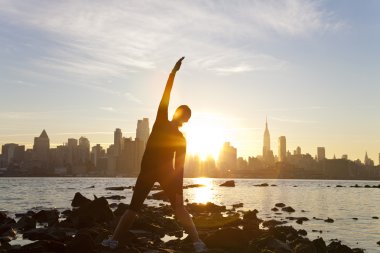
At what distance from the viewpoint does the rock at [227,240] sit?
12.3 metres

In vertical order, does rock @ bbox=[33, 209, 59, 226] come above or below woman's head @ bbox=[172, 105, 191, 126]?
below

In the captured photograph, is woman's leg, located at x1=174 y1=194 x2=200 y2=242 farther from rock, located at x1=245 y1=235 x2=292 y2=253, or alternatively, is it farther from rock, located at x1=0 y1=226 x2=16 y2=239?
rock, located at x1=0 y1=226 x2=16 y2=239

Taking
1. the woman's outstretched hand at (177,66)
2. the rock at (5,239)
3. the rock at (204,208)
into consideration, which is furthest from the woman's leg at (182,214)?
the rock at (204,208)

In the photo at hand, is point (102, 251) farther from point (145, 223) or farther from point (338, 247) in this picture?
point (145, 223)

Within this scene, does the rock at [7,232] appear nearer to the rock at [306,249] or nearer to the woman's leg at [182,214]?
the woman's leg at [182,214]

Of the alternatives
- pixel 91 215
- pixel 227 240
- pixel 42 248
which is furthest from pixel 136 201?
pixel 91 215

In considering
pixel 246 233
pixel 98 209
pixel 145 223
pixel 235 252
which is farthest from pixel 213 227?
pixel 235 252

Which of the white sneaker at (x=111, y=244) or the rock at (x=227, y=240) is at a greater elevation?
the white sneaker at (x=111, y=244)

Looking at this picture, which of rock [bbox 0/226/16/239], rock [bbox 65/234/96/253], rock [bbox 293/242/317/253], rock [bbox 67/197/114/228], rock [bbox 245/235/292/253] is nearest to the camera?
rock [bbox 65/234/96/253]

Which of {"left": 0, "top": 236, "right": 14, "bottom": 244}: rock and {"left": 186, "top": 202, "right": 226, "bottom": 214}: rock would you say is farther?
{"left": 186, "top": 202, "right": 226, "bottom": 214}: rock

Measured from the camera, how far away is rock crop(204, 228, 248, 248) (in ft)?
40.3

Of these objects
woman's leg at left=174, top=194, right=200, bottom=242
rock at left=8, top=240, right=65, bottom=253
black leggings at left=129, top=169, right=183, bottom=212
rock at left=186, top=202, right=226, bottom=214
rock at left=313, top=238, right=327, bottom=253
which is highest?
black leggings at left=129, top=169, right=183, bottom=212

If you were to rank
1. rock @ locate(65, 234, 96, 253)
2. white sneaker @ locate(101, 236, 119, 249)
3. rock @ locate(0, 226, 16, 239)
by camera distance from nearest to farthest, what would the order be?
white sneaker @ locate(101, 236, 119, 249) < rock @ locate(65, 234, 96, 253) < rock @ locate(0, 226, 16, 239)

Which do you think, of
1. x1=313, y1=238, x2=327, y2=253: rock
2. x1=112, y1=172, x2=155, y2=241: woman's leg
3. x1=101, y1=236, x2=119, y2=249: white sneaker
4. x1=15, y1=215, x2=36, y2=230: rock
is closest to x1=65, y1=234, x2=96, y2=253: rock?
x1=101, y1=236, x2=119, y2=249: white sneaker
